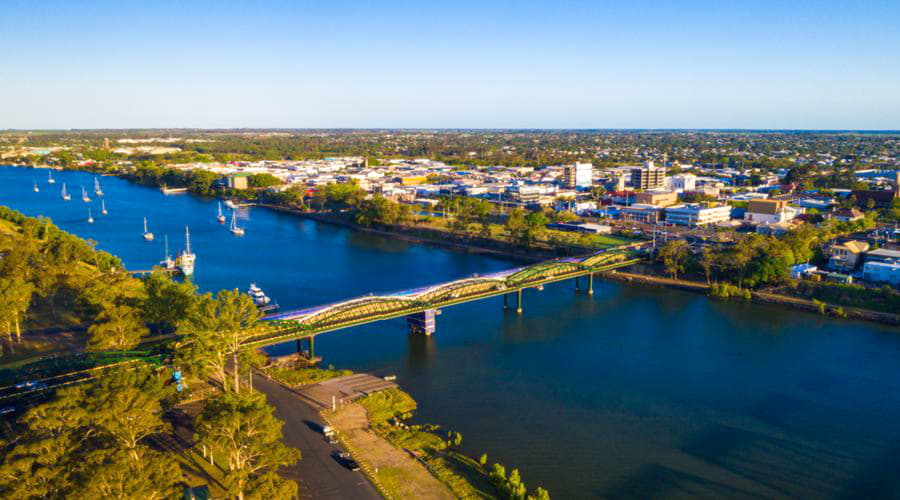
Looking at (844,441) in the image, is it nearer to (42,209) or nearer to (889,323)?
(889,323)

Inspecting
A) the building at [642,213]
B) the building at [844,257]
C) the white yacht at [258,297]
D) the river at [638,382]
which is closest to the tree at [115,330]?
the river at [638,382]

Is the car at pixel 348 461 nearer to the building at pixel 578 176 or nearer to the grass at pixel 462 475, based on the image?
the grass at pixel 462 475

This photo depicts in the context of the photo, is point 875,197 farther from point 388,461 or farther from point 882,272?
point 388,461

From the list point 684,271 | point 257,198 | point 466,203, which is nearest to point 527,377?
point 684,271

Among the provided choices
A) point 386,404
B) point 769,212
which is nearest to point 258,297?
point 386,404

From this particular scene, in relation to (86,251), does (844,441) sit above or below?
below

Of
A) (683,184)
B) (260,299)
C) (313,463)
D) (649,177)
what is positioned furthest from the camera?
(649,177)
